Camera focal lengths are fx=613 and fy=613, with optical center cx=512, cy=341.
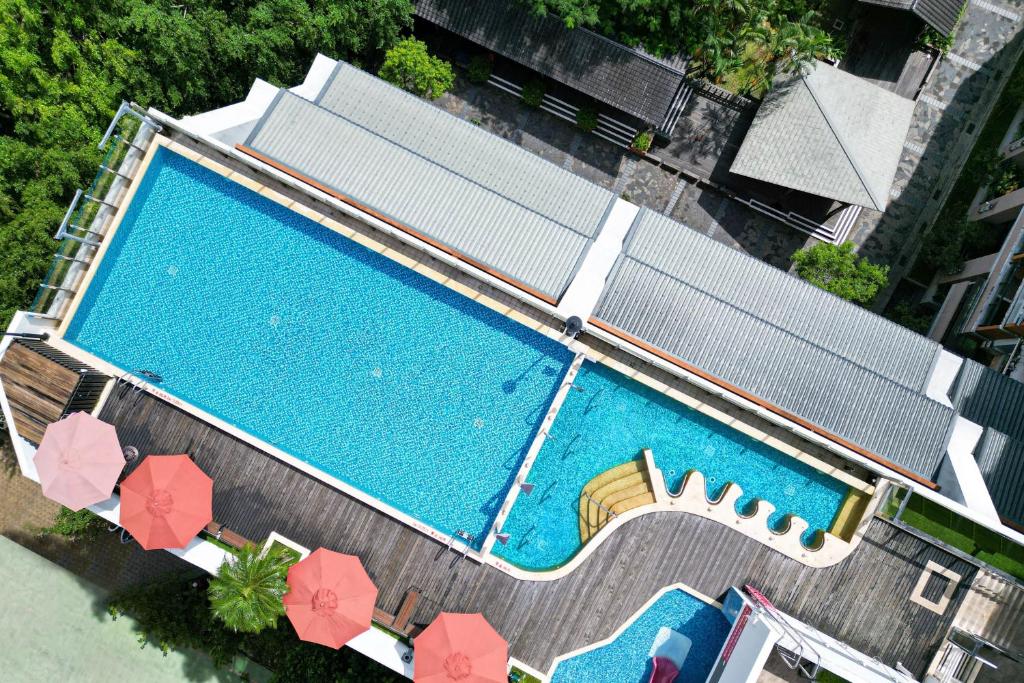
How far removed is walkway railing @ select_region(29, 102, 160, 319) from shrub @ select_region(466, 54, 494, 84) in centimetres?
1458

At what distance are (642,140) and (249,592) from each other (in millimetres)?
25740

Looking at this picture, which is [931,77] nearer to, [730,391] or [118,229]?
[730,391]

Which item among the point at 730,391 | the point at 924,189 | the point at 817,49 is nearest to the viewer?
the point at 730,391

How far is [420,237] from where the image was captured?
24.3 m

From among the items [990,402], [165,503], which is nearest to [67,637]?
[165,503]

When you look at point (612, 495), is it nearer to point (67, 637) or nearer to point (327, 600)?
point (327, 600)

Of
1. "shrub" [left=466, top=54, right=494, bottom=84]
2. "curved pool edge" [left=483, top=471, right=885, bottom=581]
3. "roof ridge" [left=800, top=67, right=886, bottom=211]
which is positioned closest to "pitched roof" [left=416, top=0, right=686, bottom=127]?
"shrub" [left=466, top=54, right=494, bottom=84]

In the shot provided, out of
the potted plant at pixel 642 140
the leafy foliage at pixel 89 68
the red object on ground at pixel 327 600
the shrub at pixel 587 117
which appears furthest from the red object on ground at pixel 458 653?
the shrub at pixel 587 117

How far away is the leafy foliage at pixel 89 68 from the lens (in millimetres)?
23969

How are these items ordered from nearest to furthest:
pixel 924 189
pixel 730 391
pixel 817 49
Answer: pixel 730 391 → pixel 817 49 → pixel 924 189

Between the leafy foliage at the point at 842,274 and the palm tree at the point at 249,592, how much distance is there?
2508cm

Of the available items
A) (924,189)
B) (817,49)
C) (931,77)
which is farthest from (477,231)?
(931,77)

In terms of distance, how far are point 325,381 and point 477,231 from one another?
28.3ft

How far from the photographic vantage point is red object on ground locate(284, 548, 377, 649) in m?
22.2
